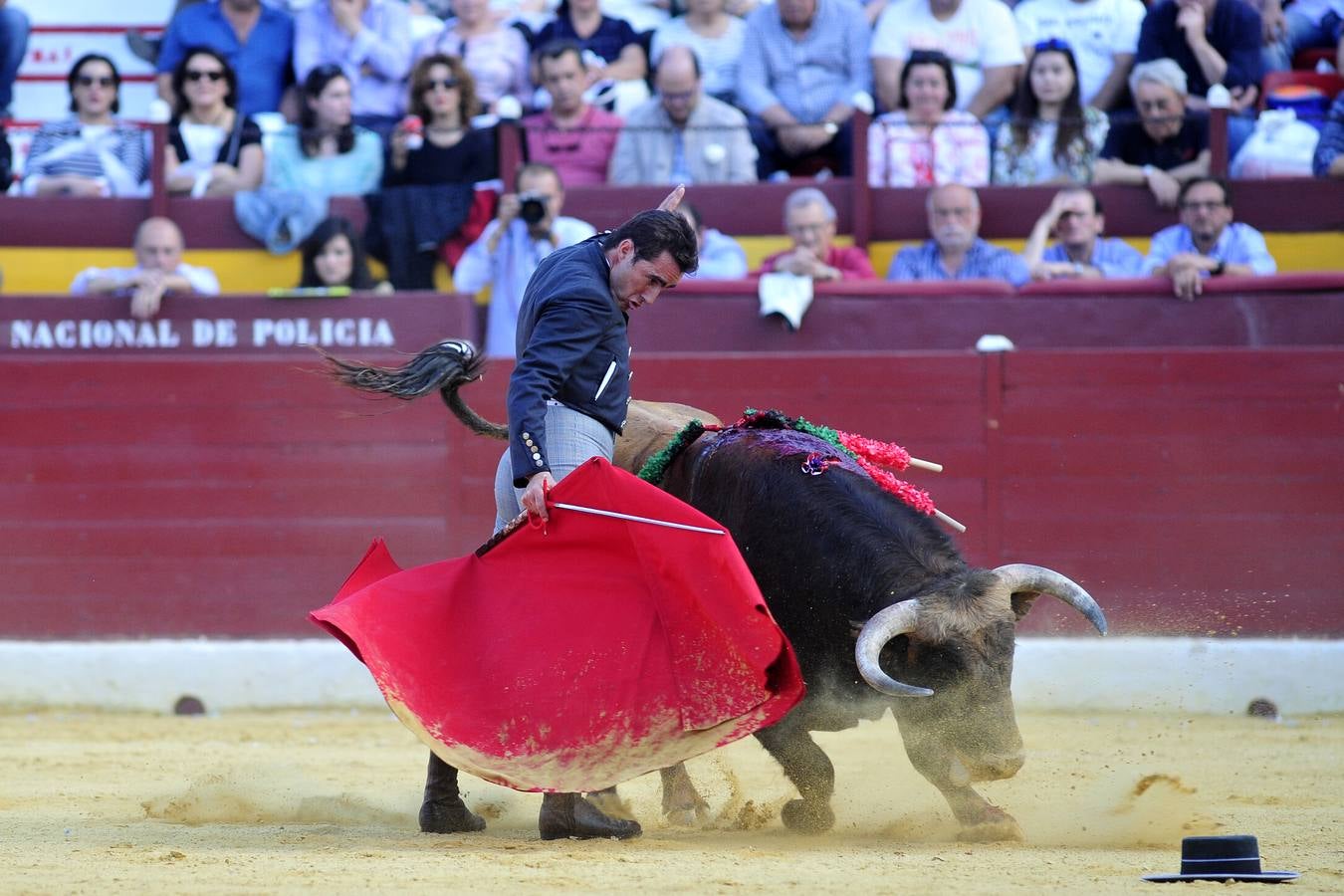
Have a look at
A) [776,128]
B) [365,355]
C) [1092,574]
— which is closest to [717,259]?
[776,128]

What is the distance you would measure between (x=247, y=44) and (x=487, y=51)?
3.91 ft

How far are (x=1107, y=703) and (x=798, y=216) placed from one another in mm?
2161

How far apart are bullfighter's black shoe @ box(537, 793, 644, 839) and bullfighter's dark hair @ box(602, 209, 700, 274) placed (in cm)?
118

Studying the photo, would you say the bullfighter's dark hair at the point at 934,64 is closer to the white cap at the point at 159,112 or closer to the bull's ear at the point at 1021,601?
the white cap at the point at 159,112

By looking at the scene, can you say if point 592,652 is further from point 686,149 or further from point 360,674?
point 686,149

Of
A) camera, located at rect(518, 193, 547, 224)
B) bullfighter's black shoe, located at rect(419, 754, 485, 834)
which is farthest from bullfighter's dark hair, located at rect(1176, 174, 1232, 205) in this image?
bullfighter's black shoe, located at rect(419, 754, 485, 834)

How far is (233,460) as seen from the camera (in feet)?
21.4

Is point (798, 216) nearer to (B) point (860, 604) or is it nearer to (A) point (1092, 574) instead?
(A) point (1092, 574)

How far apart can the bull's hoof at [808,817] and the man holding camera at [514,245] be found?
307 centimetres

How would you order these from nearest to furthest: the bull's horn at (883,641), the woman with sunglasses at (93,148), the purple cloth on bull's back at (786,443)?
the bull's horn at (883,641), the purple cloth on bull's back at (786,443), the woman with sunglasses at (93,148)

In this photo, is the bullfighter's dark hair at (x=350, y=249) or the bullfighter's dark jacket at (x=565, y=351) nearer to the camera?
the bullfighter's dark jacket at (x=565, y=351)

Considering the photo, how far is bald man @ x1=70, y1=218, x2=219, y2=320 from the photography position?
270 inches

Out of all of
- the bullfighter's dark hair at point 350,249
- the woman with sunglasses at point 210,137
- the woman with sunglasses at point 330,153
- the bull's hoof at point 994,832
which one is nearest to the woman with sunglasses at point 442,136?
the woman with sunglasses at point 330,153

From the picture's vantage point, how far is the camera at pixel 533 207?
22.0ft
